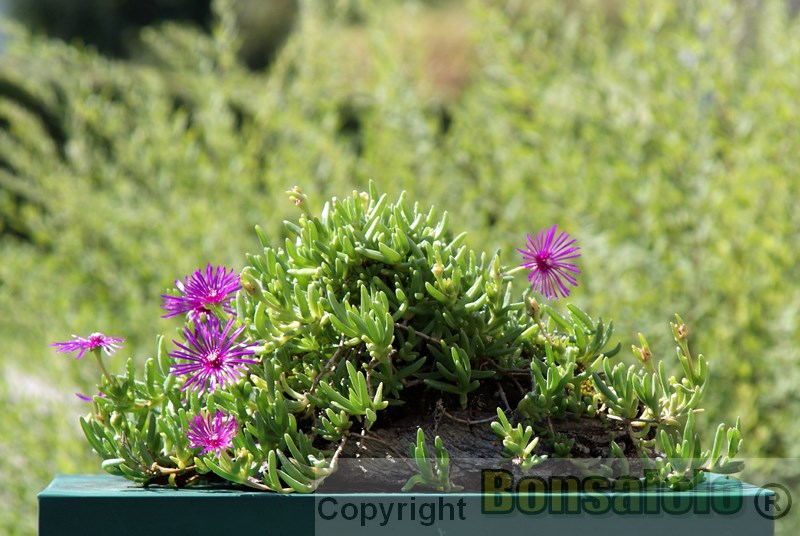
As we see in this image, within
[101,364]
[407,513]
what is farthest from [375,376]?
[101,364]

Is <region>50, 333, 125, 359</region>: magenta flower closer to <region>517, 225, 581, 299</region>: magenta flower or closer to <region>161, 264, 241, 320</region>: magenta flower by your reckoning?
<region>161, 264, 241, 320</region>: magenta flower

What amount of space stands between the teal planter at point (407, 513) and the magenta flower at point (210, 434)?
3.4 inches

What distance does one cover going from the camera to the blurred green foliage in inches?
104

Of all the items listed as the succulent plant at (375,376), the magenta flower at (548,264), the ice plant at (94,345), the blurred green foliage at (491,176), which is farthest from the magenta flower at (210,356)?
the blurred green foliage at (491,176)

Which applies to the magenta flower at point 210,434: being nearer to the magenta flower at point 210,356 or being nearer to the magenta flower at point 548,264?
the magenta flower at point 210,356

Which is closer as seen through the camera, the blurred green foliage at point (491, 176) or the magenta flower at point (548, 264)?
the magenta flower at point (548, 264)

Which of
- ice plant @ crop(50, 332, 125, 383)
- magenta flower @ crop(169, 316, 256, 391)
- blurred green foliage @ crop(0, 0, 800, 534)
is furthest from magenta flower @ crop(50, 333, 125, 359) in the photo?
blurred green foliage @ crop(0, 0, 800, 534)

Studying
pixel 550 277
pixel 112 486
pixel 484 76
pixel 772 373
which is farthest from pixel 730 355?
pixel 112 486

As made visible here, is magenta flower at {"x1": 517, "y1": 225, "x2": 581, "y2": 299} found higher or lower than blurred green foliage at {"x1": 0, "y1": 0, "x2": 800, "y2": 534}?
lower

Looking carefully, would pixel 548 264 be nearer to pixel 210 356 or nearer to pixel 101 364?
pixel 210 356

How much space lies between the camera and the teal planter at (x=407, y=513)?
A: 3.18ft

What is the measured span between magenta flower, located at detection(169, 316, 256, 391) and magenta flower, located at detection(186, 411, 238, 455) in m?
0.04

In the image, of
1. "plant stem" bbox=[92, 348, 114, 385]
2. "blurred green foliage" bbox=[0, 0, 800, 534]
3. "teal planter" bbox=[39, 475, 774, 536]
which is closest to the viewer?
"teal planter" bbox=[39, 475, 774, 536]

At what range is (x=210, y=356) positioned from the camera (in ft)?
3.51
